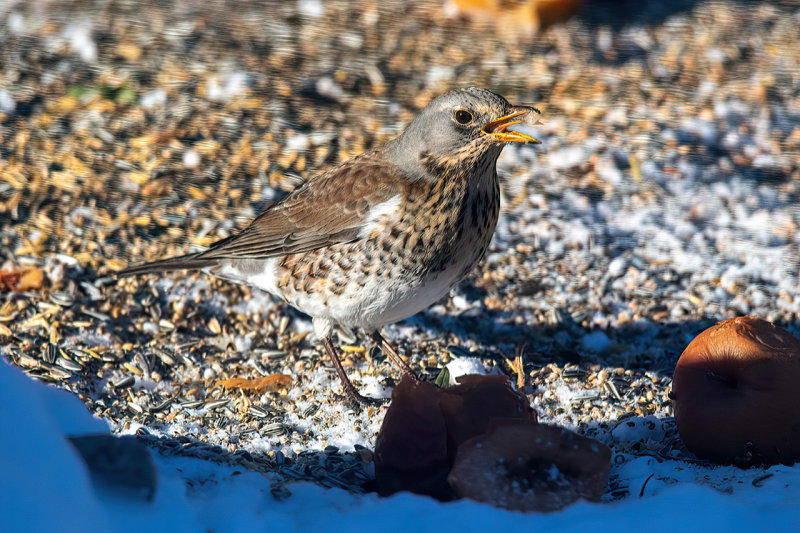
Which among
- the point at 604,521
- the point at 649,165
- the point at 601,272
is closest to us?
the point at 604,521

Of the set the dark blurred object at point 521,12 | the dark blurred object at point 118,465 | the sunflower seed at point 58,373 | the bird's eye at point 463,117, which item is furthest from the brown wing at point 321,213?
the dark blurred object at point 521,12

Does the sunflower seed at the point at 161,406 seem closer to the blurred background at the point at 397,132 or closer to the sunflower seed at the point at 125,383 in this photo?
the blurred background at the point at 397,132

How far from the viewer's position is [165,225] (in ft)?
16.9

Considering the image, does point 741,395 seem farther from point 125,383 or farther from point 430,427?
point 125,383

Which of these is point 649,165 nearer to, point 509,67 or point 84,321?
point 509,67

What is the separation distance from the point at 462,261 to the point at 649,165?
260cm

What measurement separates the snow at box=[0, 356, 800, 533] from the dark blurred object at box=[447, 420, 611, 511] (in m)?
0.06

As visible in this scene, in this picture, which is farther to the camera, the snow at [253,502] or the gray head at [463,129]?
the gray head at [463,129]

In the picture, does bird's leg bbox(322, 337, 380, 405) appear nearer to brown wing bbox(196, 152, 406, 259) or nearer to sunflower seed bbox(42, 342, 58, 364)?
brown wing bbox(196, 152, 406, 259)

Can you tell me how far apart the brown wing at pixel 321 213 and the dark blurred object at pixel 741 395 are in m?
1.35

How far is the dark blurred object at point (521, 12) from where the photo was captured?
7297mm

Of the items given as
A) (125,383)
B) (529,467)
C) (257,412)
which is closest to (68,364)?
(125,383)

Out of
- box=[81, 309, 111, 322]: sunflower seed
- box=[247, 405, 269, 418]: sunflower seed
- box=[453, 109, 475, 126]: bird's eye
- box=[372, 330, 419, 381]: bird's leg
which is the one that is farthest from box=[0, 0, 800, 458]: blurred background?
box=[453, 109, 475, 126]: bird's eye

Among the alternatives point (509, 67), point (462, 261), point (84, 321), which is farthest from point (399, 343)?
point (509, 67)
